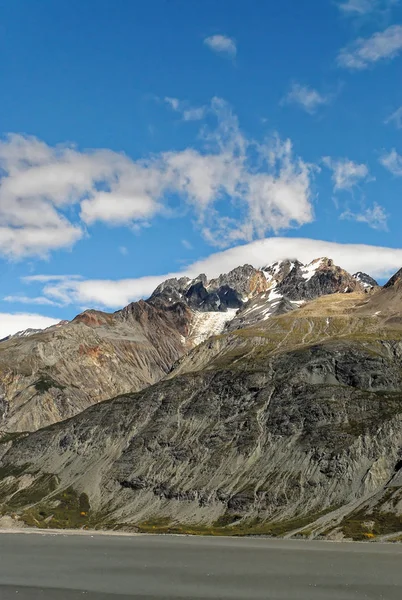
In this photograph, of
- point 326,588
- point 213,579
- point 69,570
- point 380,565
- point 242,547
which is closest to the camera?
point 326,588

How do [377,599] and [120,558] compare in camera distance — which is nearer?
[377,599]

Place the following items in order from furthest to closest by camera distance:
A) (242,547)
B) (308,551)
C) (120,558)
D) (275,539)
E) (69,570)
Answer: (275,539) < (242,547) < (308,551) < (120,558) < (69,570)

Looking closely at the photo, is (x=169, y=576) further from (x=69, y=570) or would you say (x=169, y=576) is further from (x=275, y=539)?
(x=275, y=539)

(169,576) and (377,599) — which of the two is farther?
(169,576)

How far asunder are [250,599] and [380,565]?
148ft

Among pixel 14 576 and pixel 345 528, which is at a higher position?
pixel 14 576

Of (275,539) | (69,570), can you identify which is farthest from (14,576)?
(275,539)

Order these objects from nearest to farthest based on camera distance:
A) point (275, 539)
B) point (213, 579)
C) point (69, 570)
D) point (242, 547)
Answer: point (213, 579) → point (69, 570) → point (242, 547) → point (275, 539)

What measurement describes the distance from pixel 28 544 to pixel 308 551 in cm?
6179

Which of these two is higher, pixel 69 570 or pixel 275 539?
pixel 69 570

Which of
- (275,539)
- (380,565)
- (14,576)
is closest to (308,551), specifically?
(380,565)

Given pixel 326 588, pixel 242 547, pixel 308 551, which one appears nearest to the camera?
pixel 326 588

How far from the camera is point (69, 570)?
10344 centimetres

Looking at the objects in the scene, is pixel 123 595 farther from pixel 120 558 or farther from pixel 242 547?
pixel 242 547
